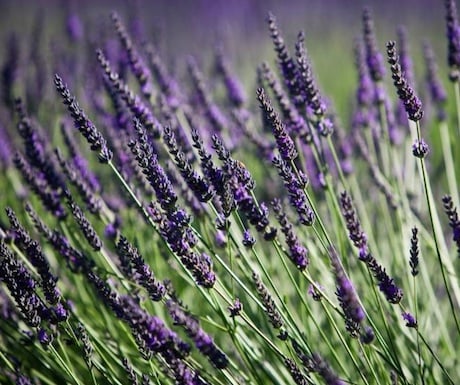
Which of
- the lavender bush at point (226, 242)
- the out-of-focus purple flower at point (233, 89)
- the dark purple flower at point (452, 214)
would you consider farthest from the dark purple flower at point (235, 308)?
the out-of-focus purple flower at point (233, 89)

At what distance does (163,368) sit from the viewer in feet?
3.30

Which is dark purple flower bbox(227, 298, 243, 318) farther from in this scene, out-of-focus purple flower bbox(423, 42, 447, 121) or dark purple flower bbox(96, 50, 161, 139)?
out-of-focus purple flower bbox(423, 42, 447, 121)

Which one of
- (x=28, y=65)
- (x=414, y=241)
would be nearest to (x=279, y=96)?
(x=414, y=241)

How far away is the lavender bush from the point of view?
85 centimetres

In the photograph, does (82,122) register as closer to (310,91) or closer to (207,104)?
(310,91)

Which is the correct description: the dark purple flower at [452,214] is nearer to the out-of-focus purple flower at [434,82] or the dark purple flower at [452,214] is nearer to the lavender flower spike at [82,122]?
the lavender flower spike at [82,122]

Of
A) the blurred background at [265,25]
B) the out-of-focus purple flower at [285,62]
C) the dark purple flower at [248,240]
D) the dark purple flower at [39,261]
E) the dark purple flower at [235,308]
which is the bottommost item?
the dark purple flower at [39,261]

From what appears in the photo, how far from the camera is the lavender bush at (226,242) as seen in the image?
2.80 ft

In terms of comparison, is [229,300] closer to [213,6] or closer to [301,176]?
[301,176]

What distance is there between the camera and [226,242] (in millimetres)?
1152

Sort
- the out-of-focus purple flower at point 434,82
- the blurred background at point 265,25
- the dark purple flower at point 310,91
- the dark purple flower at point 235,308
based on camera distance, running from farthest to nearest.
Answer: the blurred background at point 265,25 < the out-of-focus purple flower at point 434,82 < the dark purple flower at point 310,91 < the dark purple flower at point 235,308

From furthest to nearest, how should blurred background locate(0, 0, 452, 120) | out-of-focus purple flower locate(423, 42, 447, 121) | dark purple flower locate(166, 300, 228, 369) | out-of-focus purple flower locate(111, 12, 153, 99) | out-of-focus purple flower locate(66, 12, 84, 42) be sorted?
blurred background locate(0, 0, 452, 120)
out-of-focus purple flower locate(66, 12, 84, 42)
out-of-focus purple flower locate(423, 42, 447, 121)
out-of-focus purple flower locate(111, 12, 153, 99)
dark purple flower locate(166, 300, 228, 369)

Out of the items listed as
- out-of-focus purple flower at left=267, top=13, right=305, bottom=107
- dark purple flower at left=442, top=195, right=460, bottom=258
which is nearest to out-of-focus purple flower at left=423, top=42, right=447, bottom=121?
out-of-focus purple flower at left=267, top=13, right=305, bottom=107

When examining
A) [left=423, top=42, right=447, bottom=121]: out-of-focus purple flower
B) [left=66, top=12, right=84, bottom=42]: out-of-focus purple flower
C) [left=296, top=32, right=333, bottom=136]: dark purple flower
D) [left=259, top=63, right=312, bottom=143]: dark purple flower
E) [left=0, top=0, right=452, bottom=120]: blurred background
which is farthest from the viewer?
[left=0, top=0, right=452, bottom=120]: blurred background
